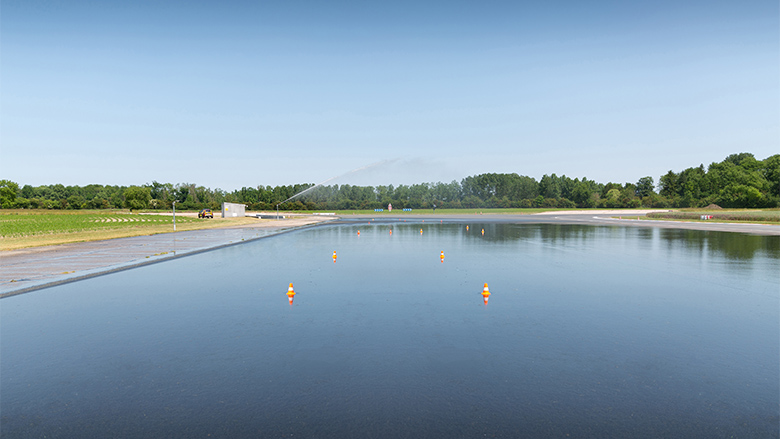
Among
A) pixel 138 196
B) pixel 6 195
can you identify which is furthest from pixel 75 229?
pixel 6 195

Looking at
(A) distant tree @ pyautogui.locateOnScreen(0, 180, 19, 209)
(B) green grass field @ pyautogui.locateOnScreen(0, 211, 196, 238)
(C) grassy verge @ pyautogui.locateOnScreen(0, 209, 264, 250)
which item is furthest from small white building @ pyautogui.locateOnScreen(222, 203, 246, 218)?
Result: (A) distant tree @ pyautogui.locateOnScreen(0, 180, 19, 209)

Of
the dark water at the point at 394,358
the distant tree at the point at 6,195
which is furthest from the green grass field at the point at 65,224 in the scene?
the distant tree at the point at 6,195

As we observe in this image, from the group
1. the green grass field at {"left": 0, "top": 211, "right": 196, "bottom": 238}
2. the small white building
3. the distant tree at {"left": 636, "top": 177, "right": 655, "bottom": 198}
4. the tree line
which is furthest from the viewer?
the distant tree at {"left": 636, "top": 177, "right": 655, "bottom": 198}

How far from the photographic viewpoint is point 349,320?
30.6 feet

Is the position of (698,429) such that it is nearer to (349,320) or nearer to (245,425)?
(245,425)

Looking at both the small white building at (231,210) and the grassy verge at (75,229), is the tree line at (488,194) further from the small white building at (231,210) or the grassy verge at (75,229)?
the grassy verge at (75,229)

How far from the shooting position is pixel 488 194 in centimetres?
17538

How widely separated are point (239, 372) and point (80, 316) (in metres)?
5.93

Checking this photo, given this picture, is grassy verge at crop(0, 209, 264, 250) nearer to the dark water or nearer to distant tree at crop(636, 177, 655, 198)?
the dark water

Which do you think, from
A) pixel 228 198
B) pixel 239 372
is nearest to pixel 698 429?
pixel 239 372

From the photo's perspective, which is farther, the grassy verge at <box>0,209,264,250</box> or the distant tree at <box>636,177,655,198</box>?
the distant tree at <box>636,177,655,198</box>

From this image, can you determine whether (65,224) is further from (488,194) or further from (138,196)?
(488,194)

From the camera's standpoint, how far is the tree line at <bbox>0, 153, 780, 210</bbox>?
127 meters

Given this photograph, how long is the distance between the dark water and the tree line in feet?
351
